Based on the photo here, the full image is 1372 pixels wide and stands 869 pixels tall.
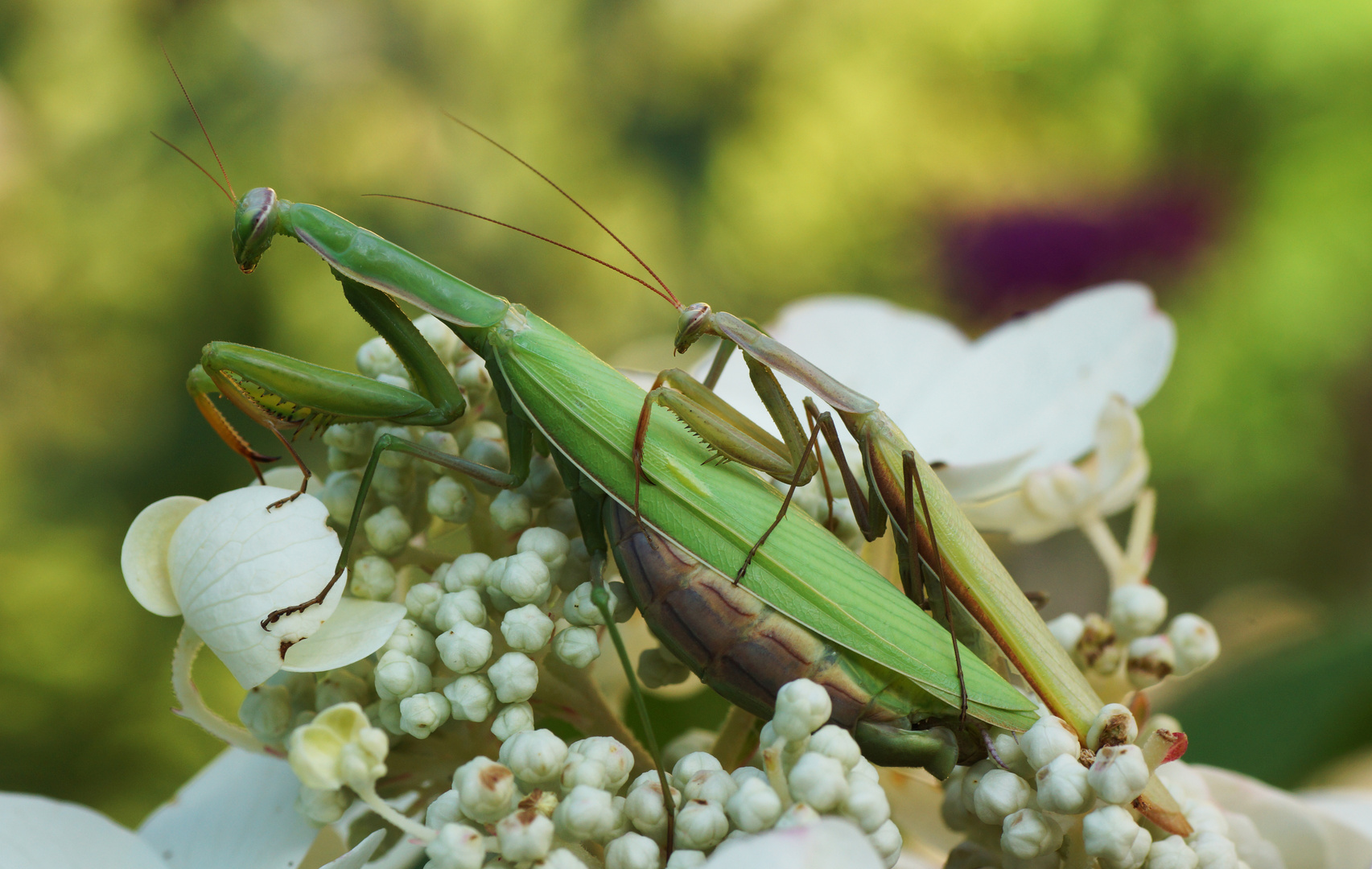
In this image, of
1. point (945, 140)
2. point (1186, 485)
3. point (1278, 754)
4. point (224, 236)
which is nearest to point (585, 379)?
point (1278, 754)

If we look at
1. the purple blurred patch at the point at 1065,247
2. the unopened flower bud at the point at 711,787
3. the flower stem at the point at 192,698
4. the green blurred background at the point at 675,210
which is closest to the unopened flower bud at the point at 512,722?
the unopened flower bud at the point at 711,787

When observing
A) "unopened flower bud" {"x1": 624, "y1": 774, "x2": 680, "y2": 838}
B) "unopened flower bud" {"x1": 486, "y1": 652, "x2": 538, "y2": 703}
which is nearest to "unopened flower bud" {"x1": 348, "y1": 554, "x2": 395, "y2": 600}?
"unopened flower bud" {"x1": 486, "y1": 652, "x2": 538, "y2": 703}

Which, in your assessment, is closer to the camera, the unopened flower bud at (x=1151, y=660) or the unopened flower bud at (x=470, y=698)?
the unopened flower bud at (x=470, y=698)

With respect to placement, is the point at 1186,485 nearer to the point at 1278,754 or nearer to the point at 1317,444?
the point at 1317,444

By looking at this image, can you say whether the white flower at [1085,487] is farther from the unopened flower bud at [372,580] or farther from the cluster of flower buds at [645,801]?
the unopened flower bud at [372,580]

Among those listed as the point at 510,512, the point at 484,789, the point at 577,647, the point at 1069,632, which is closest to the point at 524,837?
the point at 484,789
